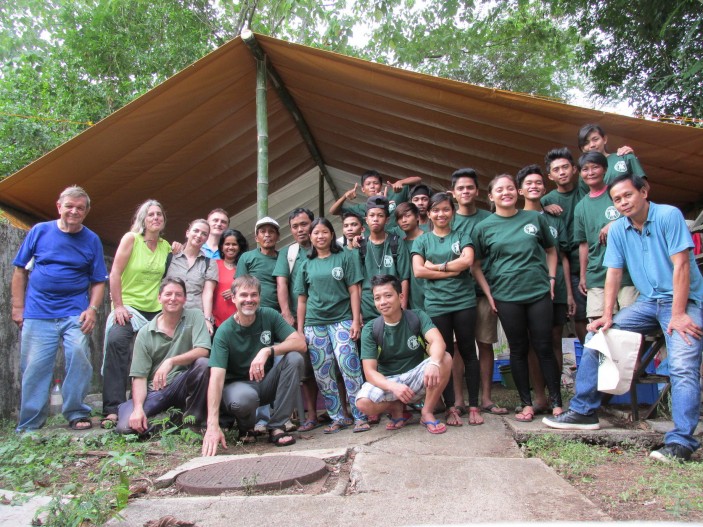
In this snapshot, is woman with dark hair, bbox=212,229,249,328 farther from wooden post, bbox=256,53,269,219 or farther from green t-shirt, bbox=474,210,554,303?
green t-shirt, bbox=474,210,554,303

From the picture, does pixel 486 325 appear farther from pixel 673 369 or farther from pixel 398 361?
pixel 673 369

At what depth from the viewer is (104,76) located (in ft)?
40.8

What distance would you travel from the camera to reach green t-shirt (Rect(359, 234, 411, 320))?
410cm

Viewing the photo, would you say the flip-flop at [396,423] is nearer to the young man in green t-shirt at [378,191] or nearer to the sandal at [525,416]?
the sandal at [525,416]

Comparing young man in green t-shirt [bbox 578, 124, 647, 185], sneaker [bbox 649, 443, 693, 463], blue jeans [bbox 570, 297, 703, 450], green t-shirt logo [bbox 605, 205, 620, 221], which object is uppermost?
young man in green t-shirt [bbox 578, 124, 647, 185]

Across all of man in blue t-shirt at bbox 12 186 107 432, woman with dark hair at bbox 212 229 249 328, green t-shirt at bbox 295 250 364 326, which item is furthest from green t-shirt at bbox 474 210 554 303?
man in blue t-shirt at bbox 12 186 107 432

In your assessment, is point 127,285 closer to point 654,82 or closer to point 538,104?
point 538,104

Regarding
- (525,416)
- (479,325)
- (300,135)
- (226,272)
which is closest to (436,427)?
(525,416)

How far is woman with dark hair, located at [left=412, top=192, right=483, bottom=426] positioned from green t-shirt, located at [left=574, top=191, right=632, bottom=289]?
2.60 feet

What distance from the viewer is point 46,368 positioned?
3.98 meters

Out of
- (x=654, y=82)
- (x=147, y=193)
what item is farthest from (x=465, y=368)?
(x=654, y=82)

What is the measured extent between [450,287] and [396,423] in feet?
3.18

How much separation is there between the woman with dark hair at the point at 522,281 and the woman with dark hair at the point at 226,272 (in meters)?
1.99

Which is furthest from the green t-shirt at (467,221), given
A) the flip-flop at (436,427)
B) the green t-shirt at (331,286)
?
the flip-flop at (436,427)
